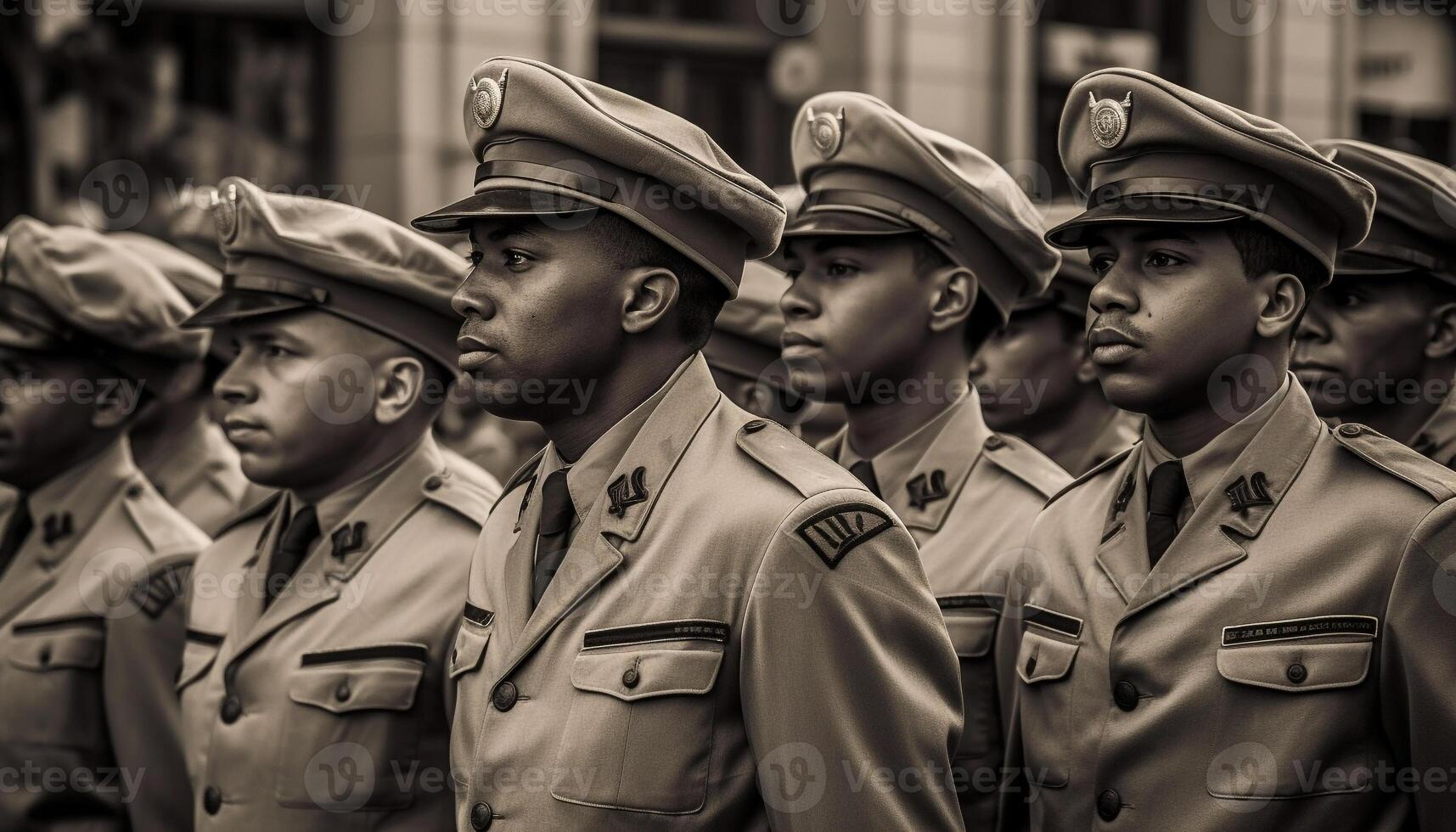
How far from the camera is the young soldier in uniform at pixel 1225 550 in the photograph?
3.24 m

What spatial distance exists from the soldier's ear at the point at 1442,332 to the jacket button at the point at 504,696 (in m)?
2.60

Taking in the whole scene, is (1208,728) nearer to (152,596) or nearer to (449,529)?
(449,529)

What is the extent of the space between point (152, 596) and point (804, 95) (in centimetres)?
905

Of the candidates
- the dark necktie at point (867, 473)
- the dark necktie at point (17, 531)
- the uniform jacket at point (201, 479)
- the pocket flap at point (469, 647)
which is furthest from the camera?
the uniform jacket at point (201, 479)

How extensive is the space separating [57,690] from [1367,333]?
3.60m

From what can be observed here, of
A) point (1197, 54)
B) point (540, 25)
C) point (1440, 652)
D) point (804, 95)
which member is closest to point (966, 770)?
point (1440, 652)

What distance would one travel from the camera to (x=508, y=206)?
11.1ft

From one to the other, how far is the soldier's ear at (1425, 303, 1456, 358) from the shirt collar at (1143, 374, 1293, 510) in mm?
1171

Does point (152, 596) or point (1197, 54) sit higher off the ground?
point (1197, 54)

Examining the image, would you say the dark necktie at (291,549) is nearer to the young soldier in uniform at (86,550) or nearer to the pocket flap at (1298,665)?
the young soldier in uniform at (86,550)

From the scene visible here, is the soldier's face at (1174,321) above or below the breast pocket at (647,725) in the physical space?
above

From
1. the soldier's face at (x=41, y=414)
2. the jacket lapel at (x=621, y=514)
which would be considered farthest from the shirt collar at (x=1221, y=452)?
the soldier's face at (x=41, y=414)

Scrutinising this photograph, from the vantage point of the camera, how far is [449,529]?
4.43 metres

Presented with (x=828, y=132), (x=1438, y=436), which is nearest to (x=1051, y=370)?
(x=828, y=132)
